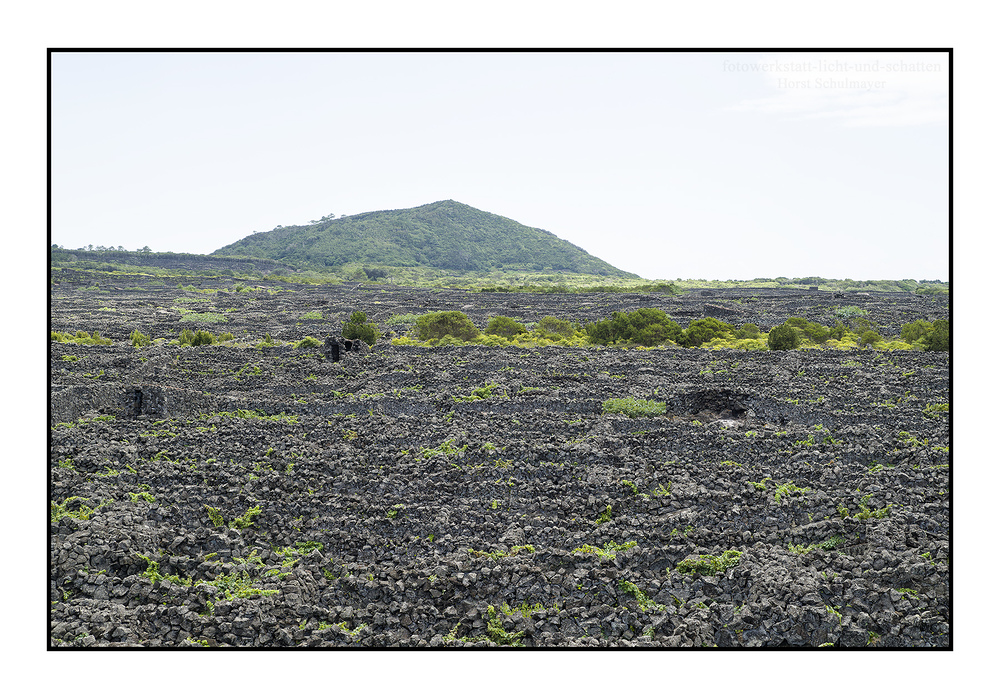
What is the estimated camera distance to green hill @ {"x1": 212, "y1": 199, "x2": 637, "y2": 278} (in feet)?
390

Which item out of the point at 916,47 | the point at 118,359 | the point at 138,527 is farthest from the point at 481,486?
the point at 118,359

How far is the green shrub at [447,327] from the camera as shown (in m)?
24.8

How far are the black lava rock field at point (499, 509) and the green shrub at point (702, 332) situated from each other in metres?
6.32

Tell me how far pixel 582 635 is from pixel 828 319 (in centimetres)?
2995

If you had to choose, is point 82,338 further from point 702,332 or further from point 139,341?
point 702,332

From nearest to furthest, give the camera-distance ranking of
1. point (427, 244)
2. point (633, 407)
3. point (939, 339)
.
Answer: point (633, 407) < point (939, 339) < point (427, 244)

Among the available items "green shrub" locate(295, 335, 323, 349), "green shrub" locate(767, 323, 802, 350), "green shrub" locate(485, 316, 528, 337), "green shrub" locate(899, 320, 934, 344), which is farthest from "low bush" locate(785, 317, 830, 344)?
"green shrub" locate(295, 335, 323, 349)

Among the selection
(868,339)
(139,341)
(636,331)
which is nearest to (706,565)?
(636,331)

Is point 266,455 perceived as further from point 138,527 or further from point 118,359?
point 118,359

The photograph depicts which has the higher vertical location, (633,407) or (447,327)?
(447,327)

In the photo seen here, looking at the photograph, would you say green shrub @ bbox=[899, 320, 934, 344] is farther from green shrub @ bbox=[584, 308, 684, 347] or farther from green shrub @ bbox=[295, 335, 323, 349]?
green shrub @ bbox=[295, 335, 323, 349]

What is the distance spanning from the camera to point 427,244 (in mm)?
130750

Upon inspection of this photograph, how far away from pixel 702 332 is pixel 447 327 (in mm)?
8933

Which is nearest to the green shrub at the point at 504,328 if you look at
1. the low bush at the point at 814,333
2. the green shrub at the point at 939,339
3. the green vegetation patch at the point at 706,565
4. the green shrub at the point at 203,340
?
the low bush at the point at 814,333
